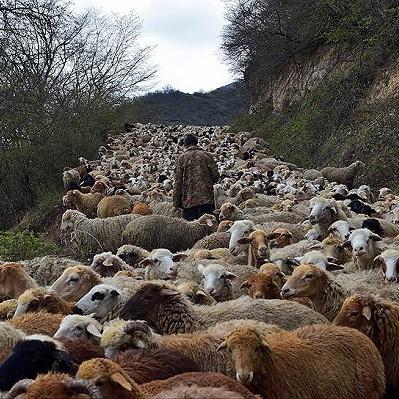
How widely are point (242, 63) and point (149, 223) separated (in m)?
37.9

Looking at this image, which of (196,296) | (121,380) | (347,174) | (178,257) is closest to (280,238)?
(178,257)

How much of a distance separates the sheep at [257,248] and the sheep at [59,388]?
16.5 feet

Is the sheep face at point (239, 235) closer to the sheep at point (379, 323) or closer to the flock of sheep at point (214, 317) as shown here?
the flock of sheep at point (214, 317)

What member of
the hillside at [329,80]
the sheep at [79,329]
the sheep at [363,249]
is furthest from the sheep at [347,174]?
the sheep at [79,329]

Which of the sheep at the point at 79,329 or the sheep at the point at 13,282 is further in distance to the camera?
the sheep at the point at 13,282

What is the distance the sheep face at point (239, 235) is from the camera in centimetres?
856

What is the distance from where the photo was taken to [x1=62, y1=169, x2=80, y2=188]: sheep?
2135 centimetres

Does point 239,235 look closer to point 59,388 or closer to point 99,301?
point 99,301

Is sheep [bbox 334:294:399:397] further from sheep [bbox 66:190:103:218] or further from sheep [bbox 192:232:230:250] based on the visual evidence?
sheep [bbox 66:190:103:218]

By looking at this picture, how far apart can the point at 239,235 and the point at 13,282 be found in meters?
3.13

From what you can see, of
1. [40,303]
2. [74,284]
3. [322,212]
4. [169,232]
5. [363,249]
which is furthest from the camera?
[169,232]

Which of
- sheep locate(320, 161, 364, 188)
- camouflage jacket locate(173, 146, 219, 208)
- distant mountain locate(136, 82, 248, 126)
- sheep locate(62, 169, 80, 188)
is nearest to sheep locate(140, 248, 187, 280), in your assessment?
camouflage jacket locate(173, 146, 219, 208)

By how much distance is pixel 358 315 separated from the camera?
16.5 ft

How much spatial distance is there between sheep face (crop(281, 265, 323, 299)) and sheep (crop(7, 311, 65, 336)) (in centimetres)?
205
